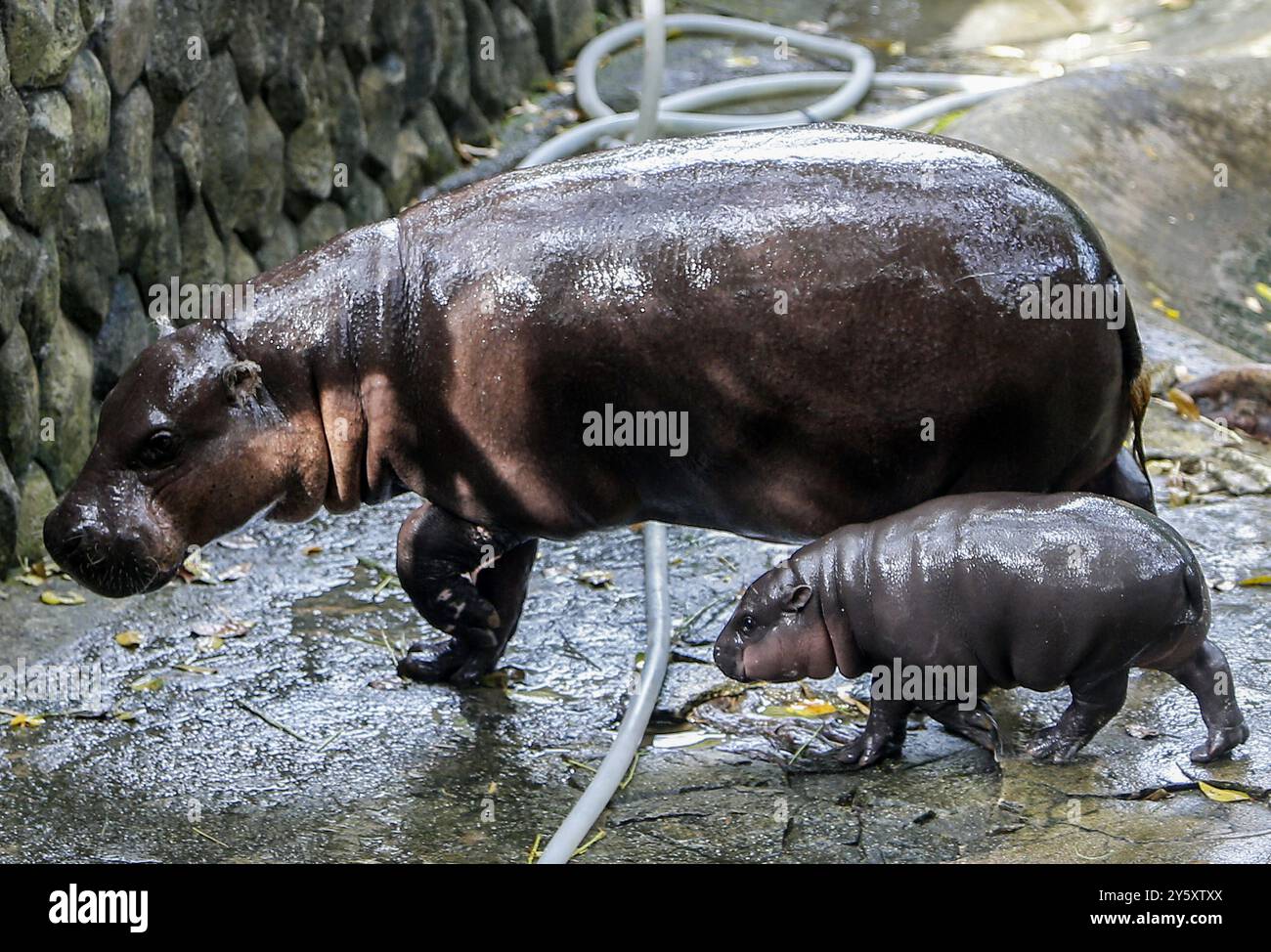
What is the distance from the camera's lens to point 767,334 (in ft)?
14.0

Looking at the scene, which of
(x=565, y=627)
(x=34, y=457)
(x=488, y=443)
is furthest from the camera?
(x=34, y=457)

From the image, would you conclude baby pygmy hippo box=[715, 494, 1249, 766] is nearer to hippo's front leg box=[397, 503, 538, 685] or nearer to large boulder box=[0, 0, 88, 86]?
hippo's front leg box=[397, 503, 538, 685]

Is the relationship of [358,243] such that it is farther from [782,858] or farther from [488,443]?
[782,858]

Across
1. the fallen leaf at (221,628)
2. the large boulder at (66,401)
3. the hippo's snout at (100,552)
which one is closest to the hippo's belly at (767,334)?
the hippo's snout at (100,552)

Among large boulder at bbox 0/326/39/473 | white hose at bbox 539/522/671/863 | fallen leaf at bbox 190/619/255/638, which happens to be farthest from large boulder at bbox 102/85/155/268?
white hose at bbox 539/522/671/863

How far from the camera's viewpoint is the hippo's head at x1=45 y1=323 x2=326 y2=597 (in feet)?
14.8

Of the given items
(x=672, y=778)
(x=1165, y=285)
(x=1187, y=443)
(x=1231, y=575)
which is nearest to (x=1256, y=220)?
(x=1165, y=285)

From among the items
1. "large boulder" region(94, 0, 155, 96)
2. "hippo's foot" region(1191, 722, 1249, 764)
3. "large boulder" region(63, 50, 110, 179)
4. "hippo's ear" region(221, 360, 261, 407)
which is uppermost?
"large boulder" region(94, 0, 155, 96)

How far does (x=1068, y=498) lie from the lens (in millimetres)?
4289

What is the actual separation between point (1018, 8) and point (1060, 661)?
984cm

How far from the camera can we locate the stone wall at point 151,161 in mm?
5648

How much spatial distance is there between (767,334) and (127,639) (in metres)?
2.42

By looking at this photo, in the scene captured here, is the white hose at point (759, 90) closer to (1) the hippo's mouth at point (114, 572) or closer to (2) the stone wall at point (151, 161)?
(2) the stone wall at point (151, 161)

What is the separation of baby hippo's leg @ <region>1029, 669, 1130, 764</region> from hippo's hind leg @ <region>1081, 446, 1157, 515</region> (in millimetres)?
591
